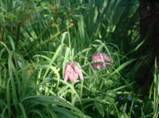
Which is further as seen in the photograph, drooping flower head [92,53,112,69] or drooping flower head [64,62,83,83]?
drooping flower head [92,53,112,69]

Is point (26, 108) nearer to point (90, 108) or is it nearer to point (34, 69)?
point (34, 69)

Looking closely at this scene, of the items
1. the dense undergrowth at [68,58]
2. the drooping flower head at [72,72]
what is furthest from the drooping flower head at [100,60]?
the drooping flower head at [72,72]

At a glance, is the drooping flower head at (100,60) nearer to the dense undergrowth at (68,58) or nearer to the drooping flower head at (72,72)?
the dense undergrowth at (68,58)

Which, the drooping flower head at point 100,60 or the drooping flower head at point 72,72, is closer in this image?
the drooping flower head at point 72,72

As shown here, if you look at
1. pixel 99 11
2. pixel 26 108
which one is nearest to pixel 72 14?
pixel 99 11

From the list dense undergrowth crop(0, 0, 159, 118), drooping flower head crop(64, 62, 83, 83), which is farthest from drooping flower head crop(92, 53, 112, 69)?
drooping flower head crop(64, 62, 83, 83)

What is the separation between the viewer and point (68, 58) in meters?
3.52

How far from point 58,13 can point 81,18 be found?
0.23m

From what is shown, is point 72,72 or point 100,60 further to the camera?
point 100,60

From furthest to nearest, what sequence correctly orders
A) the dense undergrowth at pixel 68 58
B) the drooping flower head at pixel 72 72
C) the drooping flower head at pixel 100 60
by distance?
the drooping flower head at pixel 100 60 < the drooping flower head at pixel 72 72 < the dense undergrowth at pixel 68 58

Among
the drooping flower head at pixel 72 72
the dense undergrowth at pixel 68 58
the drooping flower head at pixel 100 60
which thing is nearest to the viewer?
the dense undergrowth at pixel 68 58

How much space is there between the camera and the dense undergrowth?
10.1ft

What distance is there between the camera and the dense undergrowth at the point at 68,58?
10.1 ft

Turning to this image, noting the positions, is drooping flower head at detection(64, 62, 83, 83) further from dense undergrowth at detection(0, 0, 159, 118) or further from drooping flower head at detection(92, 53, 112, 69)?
drooping flower head at detection(92, 53, 112, 69)
